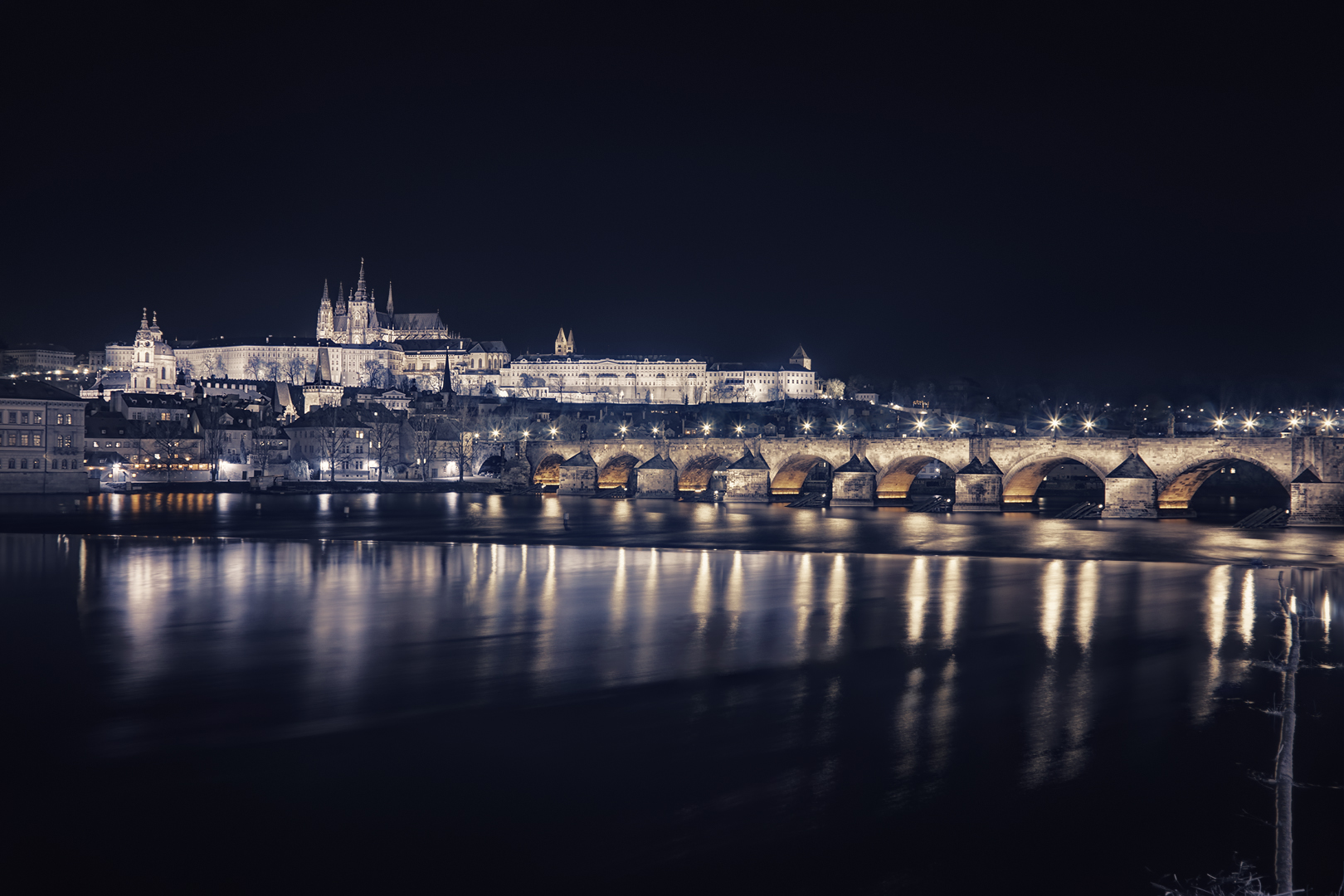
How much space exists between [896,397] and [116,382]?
363ft

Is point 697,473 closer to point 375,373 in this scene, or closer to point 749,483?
point 749,483

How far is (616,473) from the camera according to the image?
234ft

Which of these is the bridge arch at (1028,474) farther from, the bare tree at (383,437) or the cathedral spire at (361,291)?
the cathedral spire at (361,291)

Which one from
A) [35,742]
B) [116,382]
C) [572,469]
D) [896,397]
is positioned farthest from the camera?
[896,397]

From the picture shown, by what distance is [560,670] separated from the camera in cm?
1927

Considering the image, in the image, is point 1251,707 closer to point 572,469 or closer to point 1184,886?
point 1184,886

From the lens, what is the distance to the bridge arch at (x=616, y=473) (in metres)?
70.8

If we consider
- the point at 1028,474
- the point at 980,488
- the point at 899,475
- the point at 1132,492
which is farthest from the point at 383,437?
the point at 1132,492

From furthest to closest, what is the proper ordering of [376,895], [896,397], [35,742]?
[896,397] < [35,742] < [376,895]

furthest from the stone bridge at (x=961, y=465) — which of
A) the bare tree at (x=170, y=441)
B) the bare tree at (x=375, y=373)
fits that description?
the bare tree at (x=375, y=373)

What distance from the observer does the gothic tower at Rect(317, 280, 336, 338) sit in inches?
7603

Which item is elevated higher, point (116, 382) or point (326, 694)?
point (116, 382)

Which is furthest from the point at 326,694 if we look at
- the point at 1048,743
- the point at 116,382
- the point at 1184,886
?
the point at 116,382

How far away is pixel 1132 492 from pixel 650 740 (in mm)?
40893
